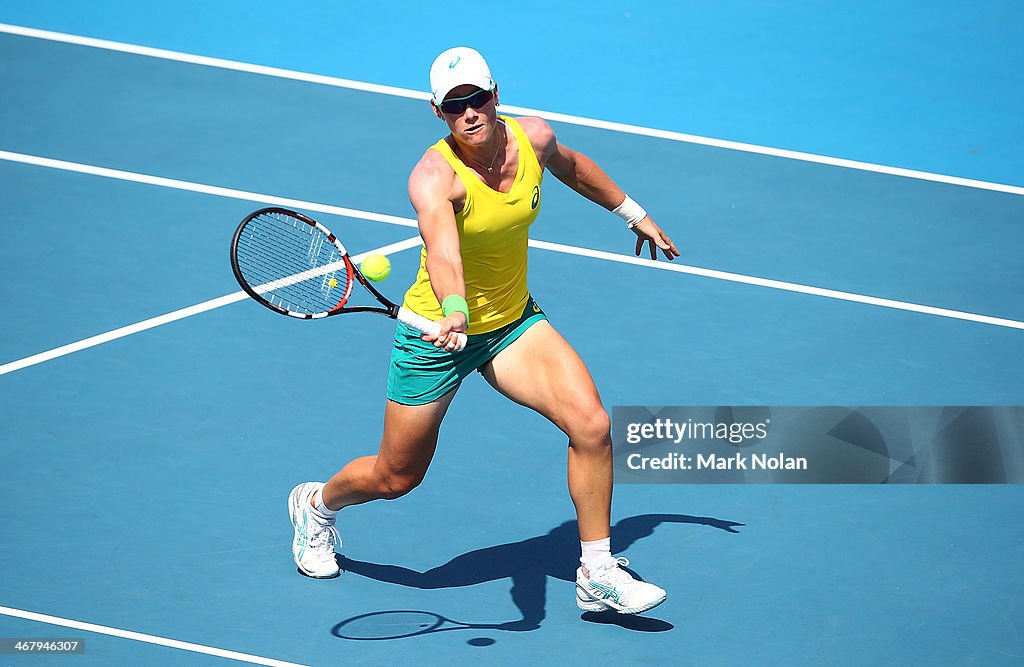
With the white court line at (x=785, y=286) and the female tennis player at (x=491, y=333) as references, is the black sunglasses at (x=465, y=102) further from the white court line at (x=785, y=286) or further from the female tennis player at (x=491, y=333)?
the white court line at (x=785, y=286)

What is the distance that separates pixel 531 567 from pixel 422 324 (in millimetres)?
1600

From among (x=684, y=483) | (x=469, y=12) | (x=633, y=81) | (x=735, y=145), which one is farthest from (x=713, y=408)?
(x=469, y=12)

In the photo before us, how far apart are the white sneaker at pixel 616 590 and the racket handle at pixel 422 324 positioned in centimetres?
123

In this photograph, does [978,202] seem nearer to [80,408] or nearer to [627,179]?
[627,179]

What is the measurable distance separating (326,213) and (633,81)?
Answer: 3465 mm

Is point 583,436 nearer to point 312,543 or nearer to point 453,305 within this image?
point 453,305

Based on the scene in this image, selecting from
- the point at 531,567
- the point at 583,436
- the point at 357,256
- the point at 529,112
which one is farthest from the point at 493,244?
the point at 529,112

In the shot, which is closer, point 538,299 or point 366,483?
point 366,483

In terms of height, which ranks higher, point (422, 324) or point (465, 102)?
point (465, 102)

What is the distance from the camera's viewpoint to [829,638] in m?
6.13

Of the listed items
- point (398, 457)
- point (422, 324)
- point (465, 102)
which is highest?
point (465, 102)

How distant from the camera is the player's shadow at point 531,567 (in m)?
6.33

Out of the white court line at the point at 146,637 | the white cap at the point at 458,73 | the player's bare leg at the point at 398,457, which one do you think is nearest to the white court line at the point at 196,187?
the player's bare leg at the point at 398,457

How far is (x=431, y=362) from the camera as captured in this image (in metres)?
6.09
